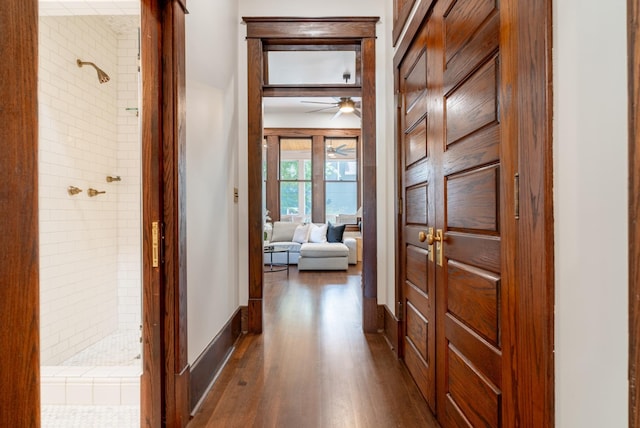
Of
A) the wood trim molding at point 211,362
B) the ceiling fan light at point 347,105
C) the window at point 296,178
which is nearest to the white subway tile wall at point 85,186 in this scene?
the wood trim molding at point 211,362

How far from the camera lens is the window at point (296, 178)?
7867mm

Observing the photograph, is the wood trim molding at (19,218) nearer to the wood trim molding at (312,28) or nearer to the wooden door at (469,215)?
the wooden door at (469,215)

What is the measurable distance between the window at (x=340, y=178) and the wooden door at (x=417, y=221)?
17.7 ft

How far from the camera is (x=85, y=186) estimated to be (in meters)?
2.78

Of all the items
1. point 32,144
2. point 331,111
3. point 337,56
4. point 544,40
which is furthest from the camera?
point 331,111

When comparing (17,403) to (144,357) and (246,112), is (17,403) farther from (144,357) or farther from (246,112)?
(246,112)

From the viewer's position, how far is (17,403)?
650 mm

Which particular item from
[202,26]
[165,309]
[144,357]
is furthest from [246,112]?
[144,357]

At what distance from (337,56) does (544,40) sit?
180 inches

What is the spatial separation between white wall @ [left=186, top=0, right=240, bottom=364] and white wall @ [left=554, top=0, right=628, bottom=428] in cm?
161

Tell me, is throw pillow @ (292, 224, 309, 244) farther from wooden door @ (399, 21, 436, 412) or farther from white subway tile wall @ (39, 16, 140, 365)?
wooden door @ (399, 21, 436, 412)

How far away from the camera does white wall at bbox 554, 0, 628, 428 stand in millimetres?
624

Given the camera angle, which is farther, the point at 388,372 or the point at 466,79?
the point at 388,372

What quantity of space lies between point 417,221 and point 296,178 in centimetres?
601
